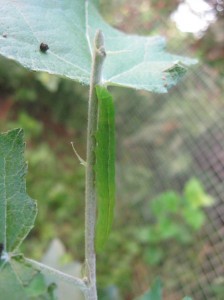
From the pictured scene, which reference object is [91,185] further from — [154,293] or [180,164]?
[180,164]

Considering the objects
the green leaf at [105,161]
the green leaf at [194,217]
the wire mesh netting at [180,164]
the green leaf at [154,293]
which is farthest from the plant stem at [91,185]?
the green leaf at [194,217]

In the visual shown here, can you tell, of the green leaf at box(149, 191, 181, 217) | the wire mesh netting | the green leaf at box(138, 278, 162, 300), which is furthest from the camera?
the green leaf at box(149, 191, 181, 217)

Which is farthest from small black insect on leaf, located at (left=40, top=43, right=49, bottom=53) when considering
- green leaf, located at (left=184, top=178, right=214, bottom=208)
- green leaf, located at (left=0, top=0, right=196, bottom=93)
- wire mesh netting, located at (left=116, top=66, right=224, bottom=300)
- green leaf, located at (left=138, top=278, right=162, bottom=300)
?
green leaf, located at (left=184, top=178, right=214, bottom=208)

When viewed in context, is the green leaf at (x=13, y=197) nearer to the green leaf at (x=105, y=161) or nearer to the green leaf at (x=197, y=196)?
the green leaf at (x=105, y=161)

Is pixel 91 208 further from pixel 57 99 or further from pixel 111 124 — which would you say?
pixel 57 99

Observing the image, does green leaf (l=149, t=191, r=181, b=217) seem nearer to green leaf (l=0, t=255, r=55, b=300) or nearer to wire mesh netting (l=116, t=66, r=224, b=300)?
wire mesh netting (l=116, t=66, r=224, b=300)

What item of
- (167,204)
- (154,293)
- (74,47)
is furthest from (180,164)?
(74,47)

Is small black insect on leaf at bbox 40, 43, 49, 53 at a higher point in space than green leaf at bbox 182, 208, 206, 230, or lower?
higher
